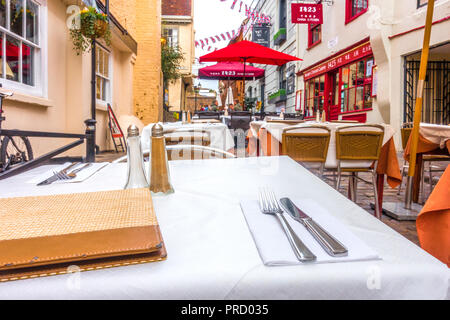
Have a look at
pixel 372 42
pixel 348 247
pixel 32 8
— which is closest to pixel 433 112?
pixel 372 42

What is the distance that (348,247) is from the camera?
513mm

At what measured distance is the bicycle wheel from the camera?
317 cm

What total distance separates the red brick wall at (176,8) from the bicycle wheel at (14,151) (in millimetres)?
15720

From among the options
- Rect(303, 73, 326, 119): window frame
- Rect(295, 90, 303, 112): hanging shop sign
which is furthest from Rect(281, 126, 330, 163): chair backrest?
Rect(295, 90, 303, 112): hanging shop sign

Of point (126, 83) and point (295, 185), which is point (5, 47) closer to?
point (295, 185)

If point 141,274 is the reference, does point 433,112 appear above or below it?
above

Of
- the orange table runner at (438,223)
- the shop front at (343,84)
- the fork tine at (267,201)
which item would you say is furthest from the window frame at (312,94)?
the fork tine at (267,201)

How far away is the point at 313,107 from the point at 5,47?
9.71 meters

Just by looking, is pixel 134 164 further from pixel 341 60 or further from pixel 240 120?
Answer: pixel 341 60

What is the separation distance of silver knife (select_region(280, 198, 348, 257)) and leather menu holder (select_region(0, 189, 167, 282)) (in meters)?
0.25

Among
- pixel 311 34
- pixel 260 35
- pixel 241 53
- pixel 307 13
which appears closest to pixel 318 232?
pixel 241 53

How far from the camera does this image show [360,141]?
116 inches

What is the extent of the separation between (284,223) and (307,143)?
2.51m

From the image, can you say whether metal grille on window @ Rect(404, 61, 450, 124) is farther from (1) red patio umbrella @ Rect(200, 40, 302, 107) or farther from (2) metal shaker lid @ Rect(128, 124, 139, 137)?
(2) metal shaker lid @ Rect(128, 124, 139, 137)
